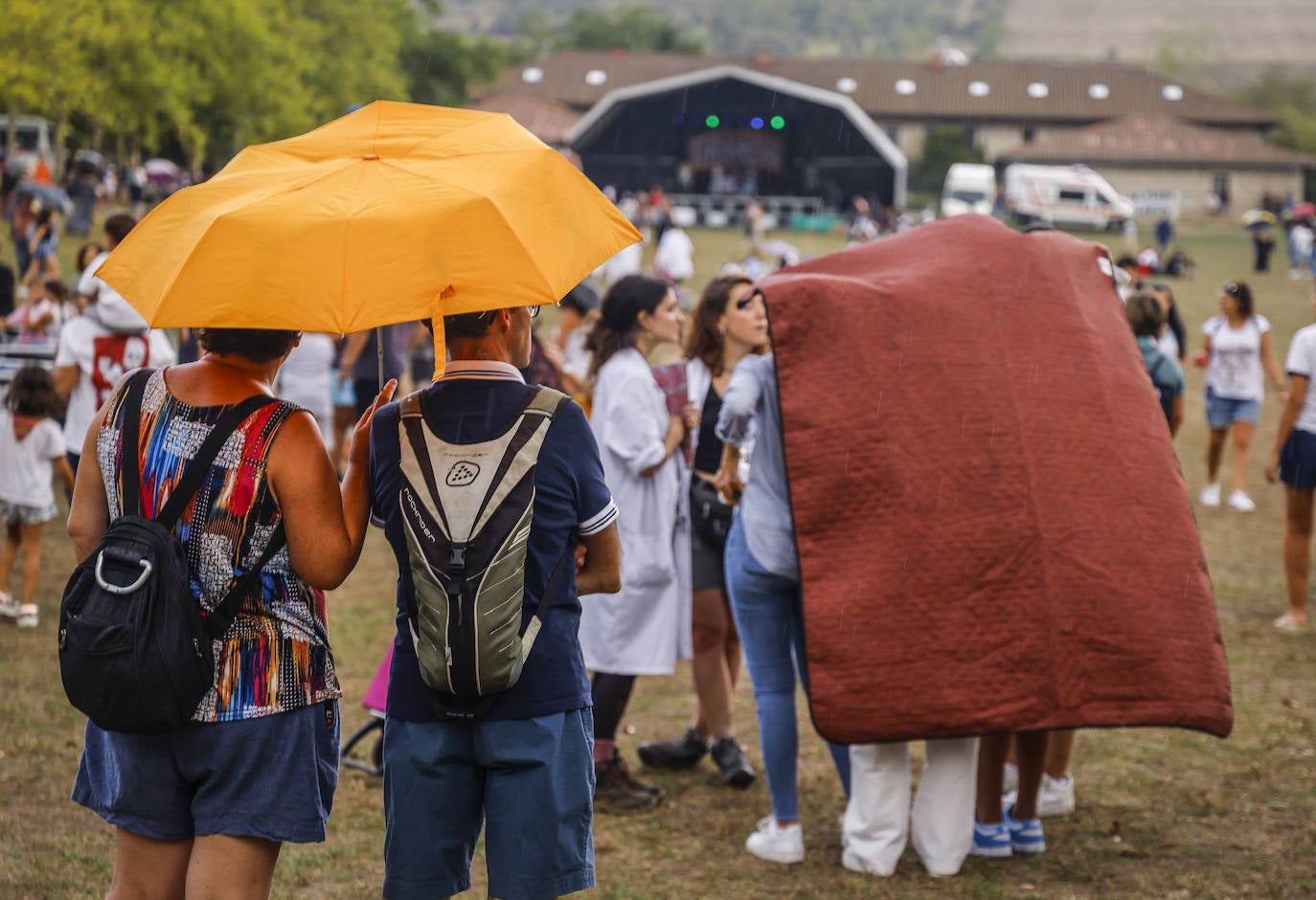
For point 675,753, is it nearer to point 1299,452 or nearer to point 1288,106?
point 1299,452

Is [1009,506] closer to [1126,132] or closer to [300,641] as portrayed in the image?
[300,641]

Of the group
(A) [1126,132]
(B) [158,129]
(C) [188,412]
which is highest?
(A) [1126,132]

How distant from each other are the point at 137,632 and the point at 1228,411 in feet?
35.5

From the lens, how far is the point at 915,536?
4148mm

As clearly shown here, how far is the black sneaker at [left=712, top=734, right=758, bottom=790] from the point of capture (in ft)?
18.1

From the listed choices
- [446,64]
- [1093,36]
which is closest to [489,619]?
[446,64]

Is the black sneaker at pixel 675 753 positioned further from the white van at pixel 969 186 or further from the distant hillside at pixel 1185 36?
the distant hillside at pixel 1185 36

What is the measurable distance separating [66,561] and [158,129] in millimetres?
27569

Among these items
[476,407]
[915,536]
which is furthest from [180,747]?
[915,536]

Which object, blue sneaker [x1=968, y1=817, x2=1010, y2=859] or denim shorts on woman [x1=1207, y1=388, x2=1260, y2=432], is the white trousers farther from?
denim shorts on woman [x1=1207, y1=388, x2=1260, y2=432]

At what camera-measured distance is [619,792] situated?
17.5 feet

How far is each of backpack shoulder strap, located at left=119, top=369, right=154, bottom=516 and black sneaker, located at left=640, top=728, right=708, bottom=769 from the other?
3.39 metres

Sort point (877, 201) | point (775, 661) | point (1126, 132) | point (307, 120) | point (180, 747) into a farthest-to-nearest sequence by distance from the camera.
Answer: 1. point (1126, 132)
2. point (877, 201)
3. point (307, 120)
4. point (775, 661)
5. point (180, 747)

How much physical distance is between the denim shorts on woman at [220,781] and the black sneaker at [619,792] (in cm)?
256
